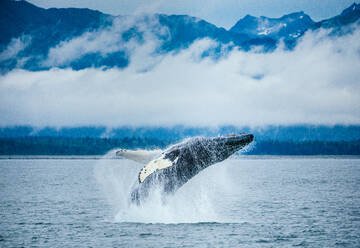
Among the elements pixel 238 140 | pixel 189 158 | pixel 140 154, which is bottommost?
pixel 189 158

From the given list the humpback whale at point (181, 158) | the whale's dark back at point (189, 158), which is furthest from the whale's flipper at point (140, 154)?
the whale's dark back at point (189, 158)

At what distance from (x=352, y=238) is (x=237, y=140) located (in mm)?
7232

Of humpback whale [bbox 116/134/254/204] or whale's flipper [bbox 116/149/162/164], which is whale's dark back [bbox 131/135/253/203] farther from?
whale's flipper [bbox 116/149/162/164]

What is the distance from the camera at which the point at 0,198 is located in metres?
35.9

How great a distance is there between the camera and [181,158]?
17.3 m

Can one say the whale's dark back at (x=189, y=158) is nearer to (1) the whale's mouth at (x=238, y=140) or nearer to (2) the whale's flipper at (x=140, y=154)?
(1) the whale's mouth at (x=238, y=140)

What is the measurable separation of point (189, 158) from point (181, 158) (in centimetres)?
26

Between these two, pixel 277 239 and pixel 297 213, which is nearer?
pixel 277 239

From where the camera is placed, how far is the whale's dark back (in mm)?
16766

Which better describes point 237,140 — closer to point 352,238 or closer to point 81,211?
point 352,238

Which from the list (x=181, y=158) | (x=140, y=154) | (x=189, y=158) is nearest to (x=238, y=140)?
(x=189, y=158)

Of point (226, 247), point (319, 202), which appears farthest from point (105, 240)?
point (319, 202)

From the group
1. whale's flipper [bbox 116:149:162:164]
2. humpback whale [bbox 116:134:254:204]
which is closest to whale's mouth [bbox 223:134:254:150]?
humpback whale [bbox 116:134:254:204]

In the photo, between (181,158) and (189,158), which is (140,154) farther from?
(189,158)
